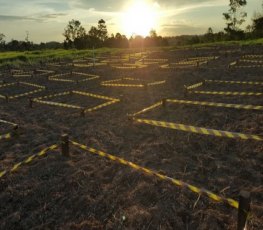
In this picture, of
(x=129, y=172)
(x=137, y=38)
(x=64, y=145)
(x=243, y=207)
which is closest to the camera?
(x=243, y=207)

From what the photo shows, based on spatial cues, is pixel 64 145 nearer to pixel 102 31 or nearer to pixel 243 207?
pixel 243 207

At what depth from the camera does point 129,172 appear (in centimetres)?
515

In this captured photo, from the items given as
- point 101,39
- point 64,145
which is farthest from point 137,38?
point 64,145

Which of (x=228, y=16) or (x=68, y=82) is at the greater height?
(x=228, y=16)

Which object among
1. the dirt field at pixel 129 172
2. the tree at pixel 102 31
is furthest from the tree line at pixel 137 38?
the dirt field at pixel 129 172

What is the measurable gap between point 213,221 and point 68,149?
3.33m

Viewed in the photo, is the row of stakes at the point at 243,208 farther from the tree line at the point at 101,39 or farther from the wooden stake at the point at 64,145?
the tree line at the point at 101,39

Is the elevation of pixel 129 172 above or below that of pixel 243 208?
below

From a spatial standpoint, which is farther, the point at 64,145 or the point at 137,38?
the point at 137,38

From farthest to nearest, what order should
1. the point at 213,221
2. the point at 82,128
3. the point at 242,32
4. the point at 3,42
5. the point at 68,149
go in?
1. the point at 3,42
2. the point at 242,32
3. the point at 82,128
4. the point at 68,149
5. the point at 213,221

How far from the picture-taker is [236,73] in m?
14.4

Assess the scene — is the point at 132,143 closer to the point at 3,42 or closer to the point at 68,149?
the point at 68,149

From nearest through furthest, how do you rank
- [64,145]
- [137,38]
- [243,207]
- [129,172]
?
[243,207] → [129,172] → [64,145] → [137,38]

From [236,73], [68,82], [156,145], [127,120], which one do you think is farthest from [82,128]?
[236,73]
